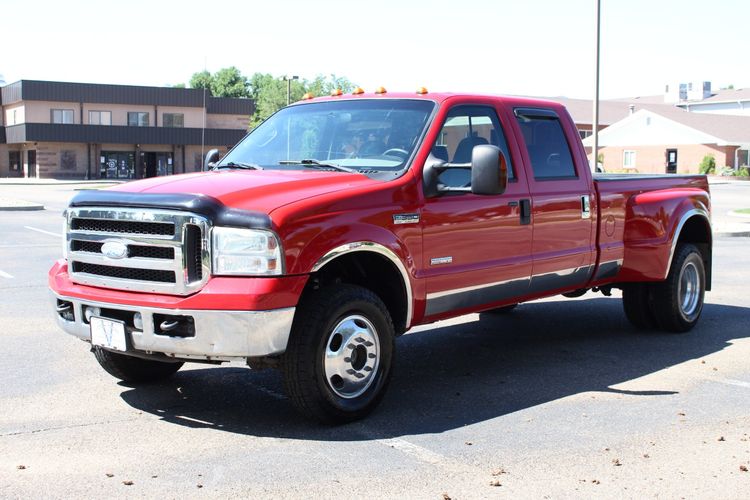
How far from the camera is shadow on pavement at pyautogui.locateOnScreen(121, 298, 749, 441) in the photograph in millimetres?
5805

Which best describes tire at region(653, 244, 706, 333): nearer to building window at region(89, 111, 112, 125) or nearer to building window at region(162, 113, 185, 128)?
building window at region(89, 111, 112, 125)

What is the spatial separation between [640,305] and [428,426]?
13.0 ft

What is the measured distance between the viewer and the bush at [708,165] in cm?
6606

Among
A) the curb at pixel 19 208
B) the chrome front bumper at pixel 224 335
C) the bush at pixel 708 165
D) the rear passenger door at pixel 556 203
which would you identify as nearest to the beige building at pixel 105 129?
the curb at pixel 19 208

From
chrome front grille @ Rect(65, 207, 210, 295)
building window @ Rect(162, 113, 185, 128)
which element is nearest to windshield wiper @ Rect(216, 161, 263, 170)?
chrome front grille @ Rect(65, 207, 210, 295)

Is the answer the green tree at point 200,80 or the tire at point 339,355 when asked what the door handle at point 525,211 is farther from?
the green tree at point 200,80

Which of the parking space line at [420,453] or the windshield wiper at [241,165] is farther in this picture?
the windshield wiper at [241,165]

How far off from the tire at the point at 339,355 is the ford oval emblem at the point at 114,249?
1.13 metres

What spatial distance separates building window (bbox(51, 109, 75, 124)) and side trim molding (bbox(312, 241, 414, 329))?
6538 centimetres

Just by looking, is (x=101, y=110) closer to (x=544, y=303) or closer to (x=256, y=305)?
(x=544, y=303)

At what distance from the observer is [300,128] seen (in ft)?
22.9

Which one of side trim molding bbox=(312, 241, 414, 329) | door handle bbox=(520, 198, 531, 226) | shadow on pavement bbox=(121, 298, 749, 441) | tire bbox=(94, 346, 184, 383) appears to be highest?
door handle bbox=(520, 198, 531, 226)

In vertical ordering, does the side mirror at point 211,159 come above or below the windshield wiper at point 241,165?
above

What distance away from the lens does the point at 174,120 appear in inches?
2783
